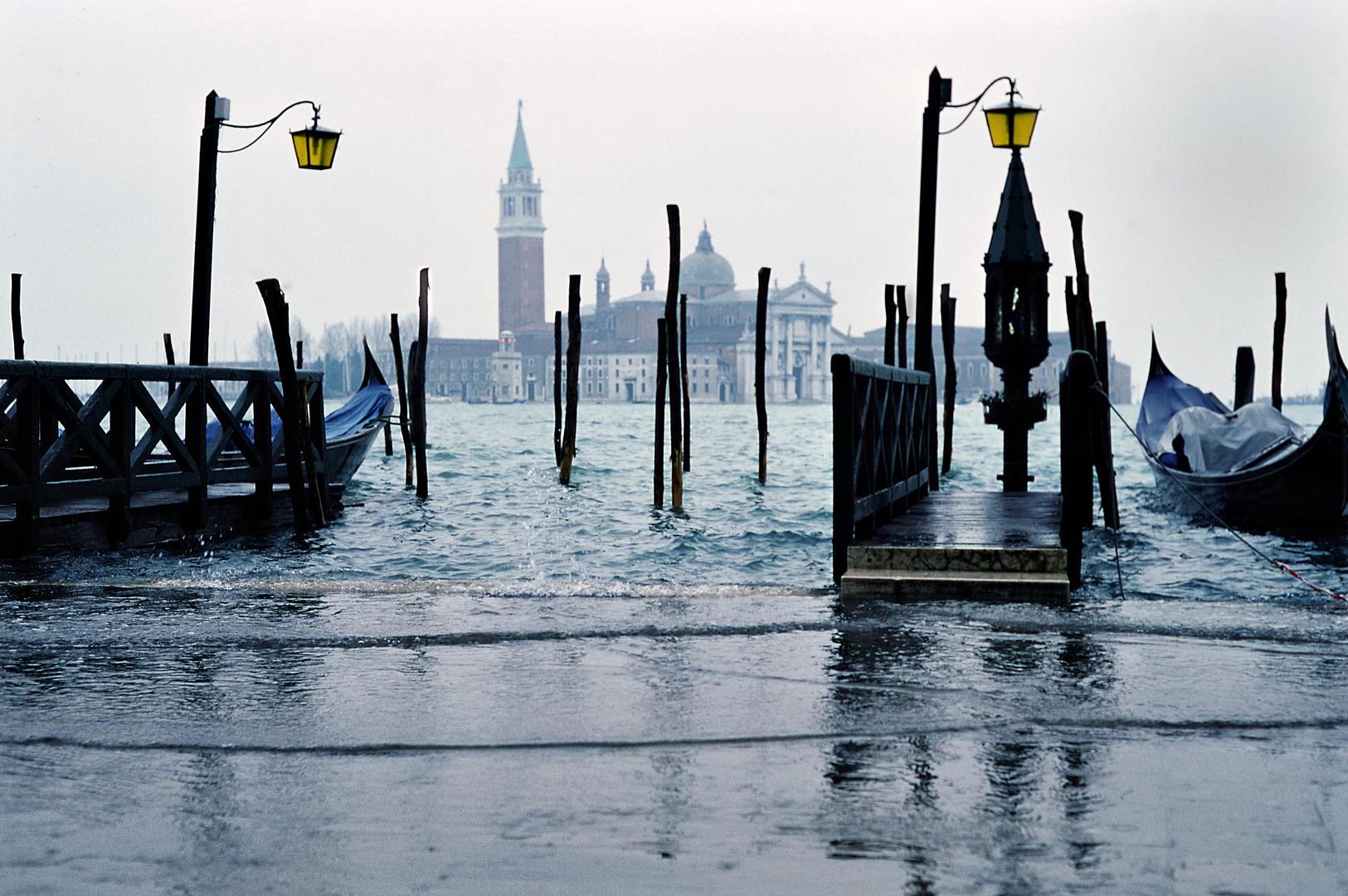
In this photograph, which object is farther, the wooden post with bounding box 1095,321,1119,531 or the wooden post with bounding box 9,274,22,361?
the wooden post with bounding box 9,274,22,361

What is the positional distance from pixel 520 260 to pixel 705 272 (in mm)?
16006

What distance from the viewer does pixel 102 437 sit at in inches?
312

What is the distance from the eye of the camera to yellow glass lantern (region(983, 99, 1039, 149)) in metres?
9.30

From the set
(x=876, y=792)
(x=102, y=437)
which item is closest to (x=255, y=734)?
(x=876, y=792)

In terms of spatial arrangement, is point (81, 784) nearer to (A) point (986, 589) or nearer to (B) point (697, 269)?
(A) point (986, 589)

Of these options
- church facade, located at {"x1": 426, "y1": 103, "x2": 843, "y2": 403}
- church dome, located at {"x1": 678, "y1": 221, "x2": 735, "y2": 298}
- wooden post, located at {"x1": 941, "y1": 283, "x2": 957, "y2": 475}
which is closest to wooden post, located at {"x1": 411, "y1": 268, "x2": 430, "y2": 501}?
wooden post, located at {"x1": 941, "y1": 283, "x2": 957, "y2": 475}

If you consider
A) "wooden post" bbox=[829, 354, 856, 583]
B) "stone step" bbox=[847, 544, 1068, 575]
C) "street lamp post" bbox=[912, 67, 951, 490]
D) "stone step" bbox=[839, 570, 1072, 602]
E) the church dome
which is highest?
the church dome

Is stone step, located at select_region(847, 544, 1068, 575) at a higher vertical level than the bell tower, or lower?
lower

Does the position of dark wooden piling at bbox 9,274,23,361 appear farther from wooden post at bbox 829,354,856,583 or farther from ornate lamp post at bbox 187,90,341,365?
wooden post at bbox 829,354,856,583

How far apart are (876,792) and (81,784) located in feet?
5.14

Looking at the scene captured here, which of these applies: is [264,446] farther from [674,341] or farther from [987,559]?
[674,341]

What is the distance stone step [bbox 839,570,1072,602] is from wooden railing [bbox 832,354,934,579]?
9.9 inches

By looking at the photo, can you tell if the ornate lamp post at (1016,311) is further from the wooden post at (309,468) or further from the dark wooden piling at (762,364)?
the dark wooden piling at (762,364)

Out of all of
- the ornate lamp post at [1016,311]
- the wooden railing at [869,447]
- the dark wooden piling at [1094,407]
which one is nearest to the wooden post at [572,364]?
the dark wooden piling at [1094,407]
